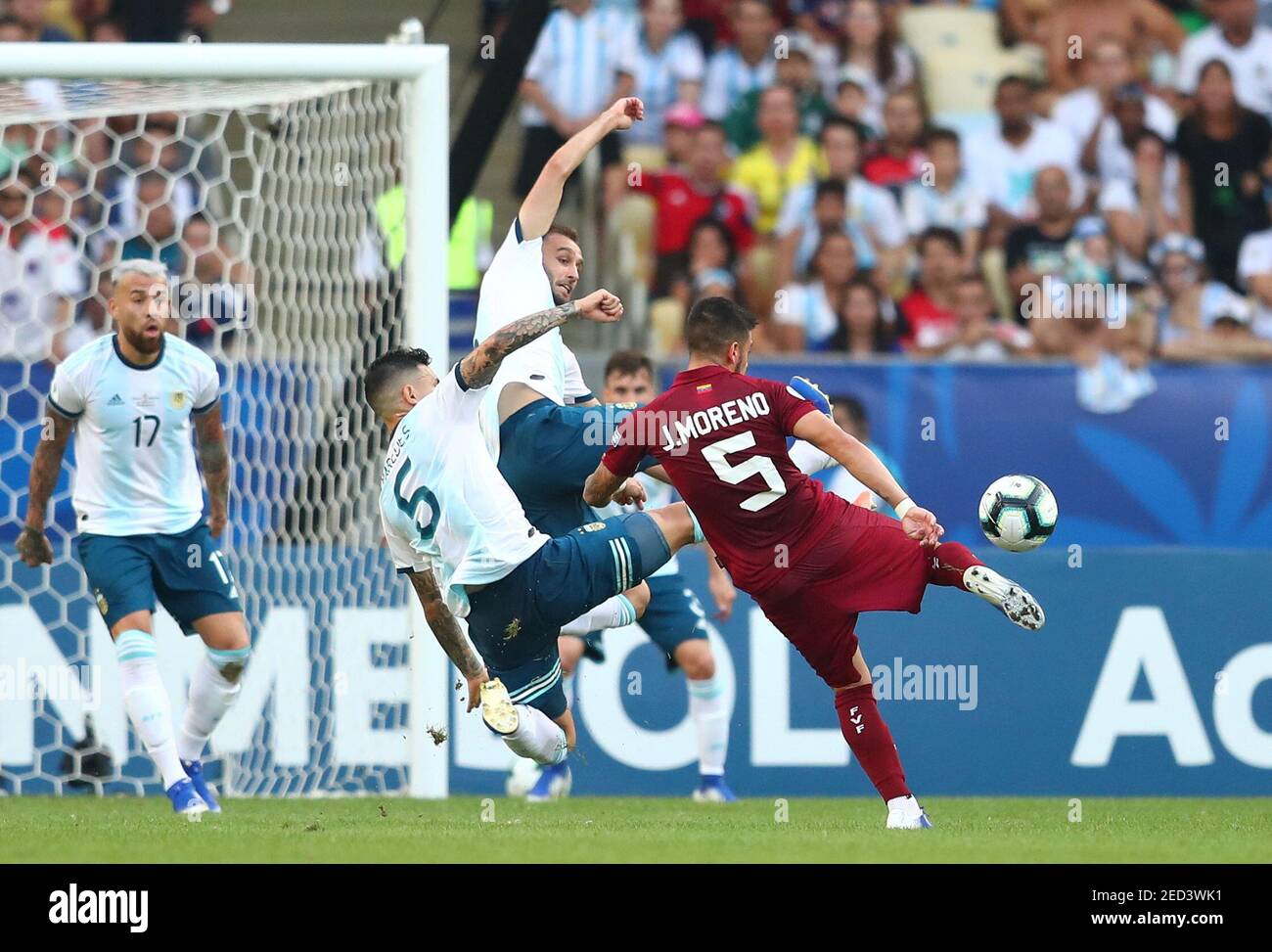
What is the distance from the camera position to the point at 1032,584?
1087 cm

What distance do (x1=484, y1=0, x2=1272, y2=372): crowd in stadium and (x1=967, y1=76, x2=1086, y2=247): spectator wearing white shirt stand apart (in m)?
0.02

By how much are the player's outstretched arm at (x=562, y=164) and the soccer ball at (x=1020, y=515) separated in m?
2.03

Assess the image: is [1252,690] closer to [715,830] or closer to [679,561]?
[679,561]

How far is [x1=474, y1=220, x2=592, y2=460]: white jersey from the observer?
820cm

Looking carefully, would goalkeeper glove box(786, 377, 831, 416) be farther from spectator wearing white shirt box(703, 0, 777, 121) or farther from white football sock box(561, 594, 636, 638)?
spectator wearing white shirt box(703, 0, 777, 121)

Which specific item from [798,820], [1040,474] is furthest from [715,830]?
[1040,474]

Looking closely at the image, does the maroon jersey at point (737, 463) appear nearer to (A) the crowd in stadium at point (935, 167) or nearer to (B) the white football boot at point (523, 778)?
(B) the white football boot at point (523, 778)

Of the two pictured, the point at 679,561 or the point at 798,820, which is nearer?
the point at 798,820

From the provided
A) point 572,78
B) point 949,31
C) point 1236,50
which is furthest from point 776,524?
point 1236,50

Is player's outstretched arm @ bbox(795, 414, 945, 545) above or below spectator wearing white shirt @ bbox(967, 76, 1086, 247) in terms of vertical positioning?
below

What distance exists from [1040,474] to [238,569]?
4.62 m

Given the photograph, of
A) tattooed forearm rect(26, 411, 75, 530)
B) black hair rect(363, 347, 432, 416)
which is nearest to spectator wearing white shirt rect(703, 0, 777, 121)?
tattooed forearm rect(26, 411, 75, 530)

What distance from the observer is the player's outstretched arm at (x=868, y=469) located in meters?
6.91

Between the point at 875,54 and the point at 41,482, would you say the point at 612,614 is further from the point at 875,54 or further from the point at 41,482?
the point at 875,54
